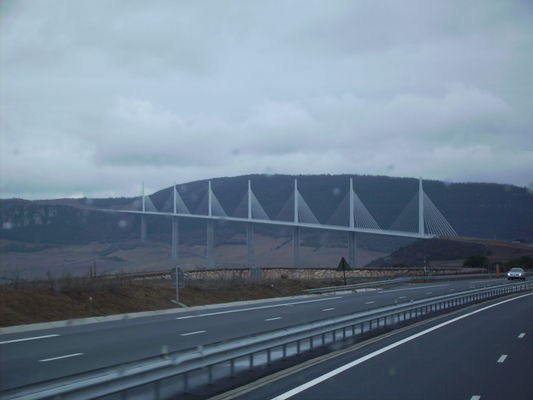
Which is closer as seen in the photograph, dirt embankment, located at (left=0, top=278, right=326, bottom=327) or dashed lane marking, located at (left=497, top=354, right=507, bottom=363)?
dashed lane marking, located at (left=497, top=354, right=507, bottom=363)

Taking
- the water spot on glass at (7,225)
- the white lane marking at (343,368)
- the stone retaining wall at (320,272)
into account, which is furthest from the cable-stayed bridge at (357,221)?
the white lane marking at (343,368)

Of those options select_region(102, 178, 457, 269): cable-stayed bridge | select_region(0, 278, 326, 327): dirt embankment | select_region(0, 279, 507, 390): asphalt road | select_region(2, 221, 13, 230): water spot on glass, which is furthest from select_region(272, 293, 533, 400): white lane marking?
select_region(2, 221, 13, 230): water spot on glass

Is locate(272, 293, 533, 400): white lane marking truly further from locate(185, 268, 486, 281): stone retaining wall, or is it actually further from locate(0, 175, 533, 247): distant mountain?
locate(0, 175, 533, 247): distant mountain

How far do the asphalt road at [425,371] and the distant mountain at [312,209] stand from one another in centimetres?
9936

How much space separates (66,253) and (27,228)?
90.1ft

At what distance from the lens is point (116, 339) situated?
1842cm

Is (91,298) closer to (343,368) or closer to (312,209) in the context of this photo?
(343,368)

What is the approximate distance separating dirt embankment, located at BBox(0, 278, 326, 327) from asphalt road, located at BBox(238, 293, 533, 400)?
539 inches

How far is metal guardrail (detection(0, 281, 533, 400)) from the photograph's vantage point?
7.39 metres

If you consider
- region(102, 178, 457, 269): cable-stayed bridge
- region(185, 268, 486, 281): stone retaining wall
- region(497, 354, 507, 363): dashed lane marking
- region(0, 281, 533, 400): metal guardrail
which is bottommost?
region(185, 268, 486, 281): stone retaining wall

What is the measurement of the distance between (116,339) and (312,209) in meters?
136

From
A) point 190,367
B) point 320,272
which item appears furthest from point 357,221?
point 190,367

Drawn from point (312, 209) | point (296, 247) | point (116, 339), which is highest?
point (312, 209)

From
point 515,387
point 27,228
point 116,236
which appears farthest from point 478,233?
point 515,387
